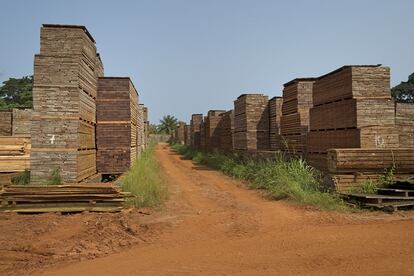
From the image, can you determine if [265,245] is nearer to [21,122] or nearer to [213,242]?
[213,242]

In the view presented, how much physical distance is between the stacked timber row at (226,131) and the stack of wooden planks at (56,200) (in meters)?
11.6

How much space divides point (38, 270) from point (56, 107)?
4.98m

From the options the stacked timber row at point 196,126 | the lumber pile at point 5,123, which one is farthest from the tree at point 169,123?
the lumber pile at point 5,123

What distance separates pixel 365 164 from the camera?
8.06m

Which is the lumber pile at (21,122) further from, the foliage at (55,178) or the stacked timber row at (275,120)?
the stacked timber row at (275,120)

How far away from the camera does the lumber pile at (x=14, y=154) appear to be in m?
9.66

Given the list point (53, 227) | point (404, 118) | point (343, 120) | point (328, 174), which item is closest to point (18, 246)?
point (53, 227)

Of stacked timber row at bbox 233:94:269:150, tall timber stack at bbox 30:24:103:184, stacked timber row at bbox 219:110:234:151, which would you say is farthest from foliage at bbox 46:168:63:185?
stacked timber row at bbox 219:110:234:151

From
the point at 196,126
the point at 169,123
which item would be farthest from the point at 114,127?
the point at 169,123

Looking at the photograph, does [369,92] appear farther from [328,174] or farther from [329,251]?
[329,251]

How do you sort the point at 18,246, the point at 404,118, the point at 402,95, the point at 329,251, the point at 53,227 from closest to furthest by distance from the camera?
the point at 329,251 < the point at 18,246 < the point at 53,227 < the point at 404,118 < the point at 402,95

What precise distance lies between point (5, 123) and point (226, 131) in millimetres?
10700

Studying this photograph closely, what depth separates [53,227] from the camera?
6320 millimetres

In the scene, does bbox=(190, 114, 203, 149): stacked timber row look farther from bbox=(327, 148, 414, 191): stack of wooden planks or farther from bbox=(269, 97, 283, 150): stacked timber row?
bbox=(327, 148, 414, 191): stack of wooden planks
